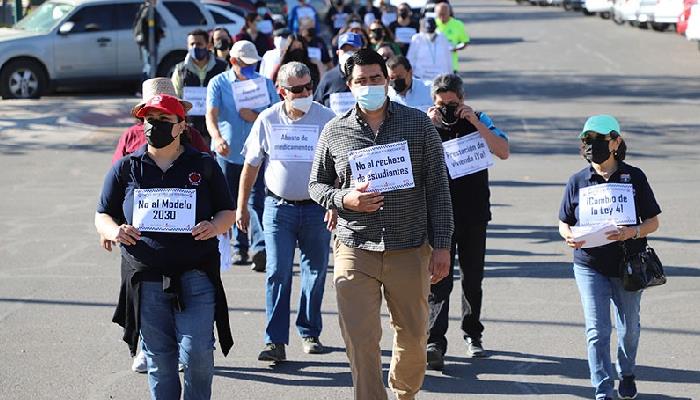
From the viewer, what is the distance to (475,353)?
27.0ft

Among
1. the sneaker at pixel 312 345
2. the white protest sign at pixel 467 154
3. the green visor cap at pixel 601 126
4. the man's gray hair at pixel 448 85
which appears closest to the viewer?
the green visor cap at pixel 601 126

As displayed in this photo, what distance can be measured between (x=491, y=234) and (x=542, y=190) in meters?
2.54

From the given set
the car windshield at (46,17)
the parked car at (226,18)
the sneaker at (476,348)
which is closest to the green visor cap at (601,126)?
the sneaker at (476,348)

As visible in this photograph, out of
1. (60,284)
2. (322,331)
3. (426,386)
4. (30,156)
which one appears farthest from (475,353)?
(30,156)

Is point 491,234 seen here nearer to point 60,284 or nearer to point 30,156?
point 60,284

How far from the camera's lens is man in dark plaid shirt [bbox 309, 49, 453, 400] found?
245 inches

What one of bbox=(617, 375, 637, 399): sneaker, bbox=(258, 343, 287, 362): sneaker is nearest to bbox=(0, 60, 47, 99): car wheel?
bbox=(258, 343, 287, 362): sneaker

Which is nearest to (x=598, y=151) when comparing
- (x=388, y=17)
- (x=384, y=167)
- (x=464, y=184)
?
(x=464, y=184)

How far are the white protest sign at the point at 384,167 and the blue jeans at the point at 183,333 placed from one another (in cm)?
93

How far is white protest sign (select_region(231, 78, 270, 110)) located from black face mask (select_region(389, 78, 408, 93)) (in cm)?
172

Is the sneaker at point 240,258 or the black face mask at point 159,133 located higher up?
the black face mask at point 159,133

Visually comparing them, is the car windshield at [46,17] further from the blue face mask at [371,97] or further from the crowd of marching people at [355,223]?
the blue face mask at [371,97]

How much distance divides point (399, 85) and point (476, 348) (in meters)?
2.06

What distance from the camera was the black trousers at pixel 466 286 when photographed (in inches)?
314
